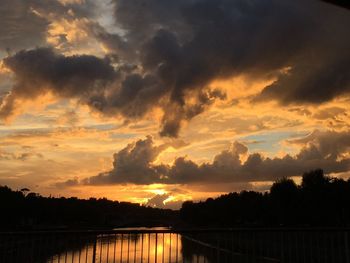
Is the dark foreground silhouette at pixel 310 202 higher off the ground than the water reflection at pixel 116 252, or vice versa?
the dark foreground silhouette at pixel 310 202

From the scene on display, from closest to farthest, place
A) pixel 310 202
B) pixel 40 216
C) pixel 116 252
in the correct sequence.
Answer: pixel 116 252 < pixel 310 202 < pixel 40 216

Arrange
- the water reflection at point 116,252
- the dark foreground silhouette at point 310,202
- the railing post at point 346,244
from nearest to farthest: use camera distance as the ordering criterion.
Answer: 1. the water reflection at point 116,252
2. the railing post at point 346,244
3. the dark foreground silhouette at point 310,202

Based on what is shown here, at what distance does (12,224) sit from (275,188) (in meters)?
49.1

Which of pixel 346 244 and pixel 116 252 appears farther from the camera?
pixel 116 252

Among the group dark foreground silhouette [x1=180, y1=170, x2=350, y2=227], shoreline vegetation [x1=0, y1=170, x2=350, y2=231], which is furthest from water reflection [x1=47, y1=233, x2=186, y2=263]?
dark foreground silhouette [x1=180, y1=170, x2=350, y2=227]

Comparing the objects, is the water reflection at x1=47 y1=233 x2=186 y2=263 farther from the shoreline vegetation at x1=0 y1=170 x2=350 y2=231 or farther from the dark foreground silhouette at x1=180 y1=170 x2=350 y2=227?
the dark foreground silhouette at x1=180 y1=170 x2=350 y2=227

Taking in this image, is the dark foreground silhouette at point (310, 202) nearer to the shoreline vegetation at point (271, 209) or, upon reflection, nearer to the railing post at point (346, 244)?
the shoreline vegetation at point (271, 209)

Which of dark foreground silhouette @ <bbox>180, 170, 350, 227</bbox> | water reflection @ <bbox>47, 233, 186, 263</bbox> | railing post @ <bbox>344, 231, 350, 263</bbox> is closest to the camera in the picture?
water reflection @ <bbox>47, 233, 186, 263</bbox>

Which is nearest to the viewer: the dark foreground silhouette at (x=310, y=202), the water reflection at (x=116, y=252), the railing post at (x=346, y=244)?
the water reflection at (x=116, y=252)

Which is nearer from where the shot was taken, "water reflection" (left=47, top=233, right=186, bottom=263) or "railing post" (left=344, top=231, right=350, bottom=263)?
"water reflection" (left=47, top=233, right=186, bottom=263)

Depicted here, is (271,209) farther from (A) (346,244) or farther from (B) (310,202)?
(A) (346,244)

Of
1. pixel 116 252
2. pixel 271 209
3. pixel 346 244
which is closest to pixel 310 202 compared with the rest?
pixel 271 209

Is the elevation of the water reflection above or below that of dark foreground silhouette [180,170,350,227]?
below

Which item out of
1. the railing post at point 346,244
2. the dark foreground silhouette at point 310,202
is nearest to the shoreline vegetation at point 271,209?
the dark foreground silhouette at point 310,202
